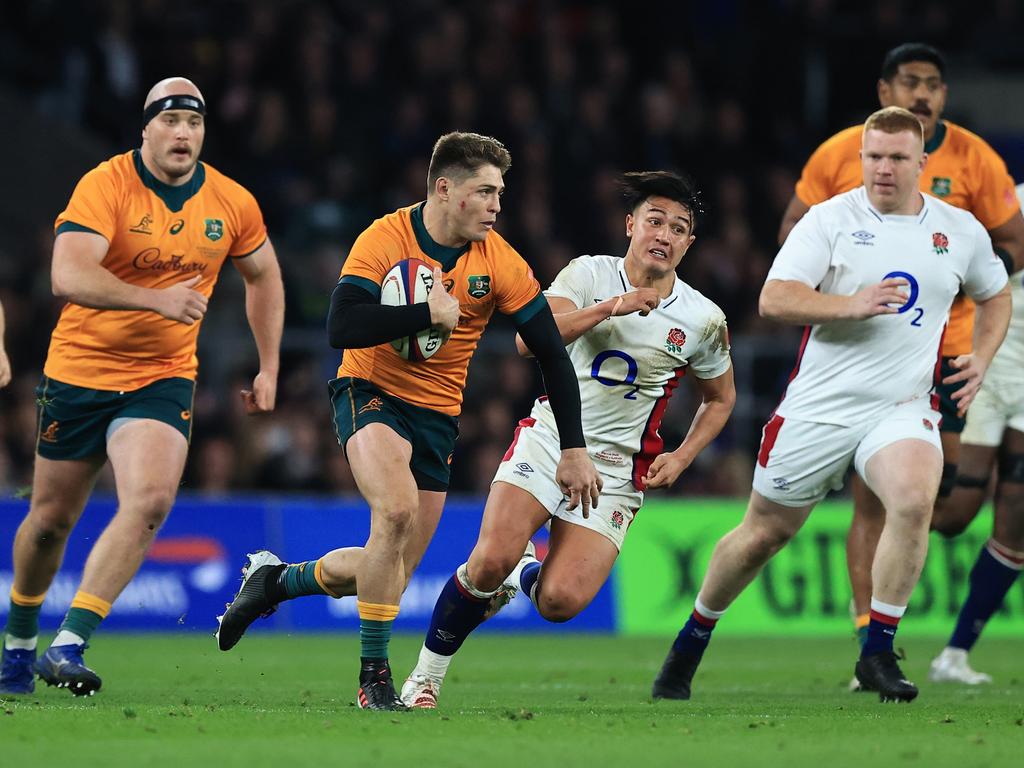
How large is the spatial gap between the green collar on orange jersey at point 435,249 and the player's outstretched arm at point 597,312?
1.52ft

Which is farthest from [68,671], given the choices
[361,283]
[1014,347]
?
[1014,347]

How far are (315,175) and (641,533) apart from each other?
17.6ft

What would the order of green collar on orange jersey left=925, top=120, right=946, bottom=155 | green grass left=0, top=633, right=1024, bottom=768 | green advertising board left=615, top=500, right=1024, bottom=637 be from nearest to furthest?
green grass left=0, top=633, right=1024, bottom=768 < green collar on orange jersey left=925, top=120, right=946, bottom=155 < green advertising board left=615, top=500, right=1024, bottom=637

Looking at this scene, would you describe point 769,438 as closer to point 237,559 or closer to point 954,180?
point 954,180

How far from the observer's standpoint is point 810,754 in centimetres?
598

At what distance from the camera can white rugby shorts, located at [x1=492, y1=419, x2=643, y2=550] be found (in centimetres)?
824

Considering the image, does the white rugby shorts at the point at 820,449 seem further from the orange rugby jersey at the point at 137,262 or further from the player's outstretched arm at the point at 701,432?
the orange rugby jersey at the point at 137,262

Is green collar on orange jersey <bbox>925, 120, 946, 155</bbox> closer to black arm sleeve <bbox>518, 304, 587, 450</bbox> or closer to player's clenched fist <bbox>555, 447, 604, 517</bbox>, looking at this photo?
black arm sleeve <bbox>518, 304, 587, 450</bbox>

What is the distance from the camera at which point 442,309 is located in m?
7.11

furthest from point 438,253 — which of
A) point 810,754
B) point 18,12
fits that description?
point 18,12

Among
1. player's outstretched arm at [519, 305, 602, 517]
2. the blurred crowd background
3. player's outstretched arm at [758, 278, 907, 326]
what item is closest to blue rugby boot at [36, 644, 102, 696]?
player's outstretched arm at [519, 305, 602, 517]

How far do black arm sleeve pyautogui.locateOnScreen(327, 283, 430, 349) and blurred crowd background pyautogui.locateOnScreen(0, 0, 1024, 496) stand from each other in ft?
25.4

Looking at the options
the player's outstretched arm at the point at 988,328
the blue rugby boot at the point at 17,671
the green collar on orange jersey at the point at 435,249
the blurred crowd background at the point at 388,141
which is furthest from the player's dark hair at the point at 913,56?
the blurred crowd background at the point at 388,141

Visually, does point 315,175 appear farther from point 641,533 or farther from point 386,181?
point 641,533
